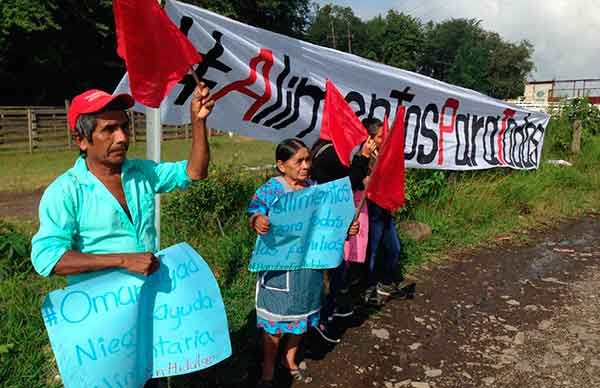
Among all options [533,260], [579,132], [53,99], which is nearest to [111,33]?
[53,99]

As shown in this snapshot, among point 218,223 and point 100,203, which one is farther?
point 218,223

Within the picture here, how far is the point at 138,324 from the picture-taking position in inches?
70.1

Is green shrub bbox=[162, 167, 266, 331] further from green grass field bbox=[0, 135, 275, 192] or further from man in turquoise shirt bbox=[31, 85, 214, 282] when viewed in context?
green grass field bbox=[0, 135, 275, 192]

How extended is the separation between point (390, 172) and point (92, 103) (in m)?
1.93

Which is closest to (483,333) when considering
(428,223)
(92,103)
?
(428,223)

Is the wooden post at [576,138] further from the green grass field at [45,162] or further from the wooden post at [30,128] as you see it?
the wooden post at [30,128]

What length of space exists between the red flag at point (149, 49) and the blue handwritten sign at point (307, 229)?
89 cm

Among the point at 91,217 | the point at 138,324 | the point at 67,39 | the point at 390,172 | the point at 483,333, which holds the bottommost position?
the point at 483,333

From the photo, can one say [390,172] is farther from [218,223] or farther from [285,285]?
[218,223]

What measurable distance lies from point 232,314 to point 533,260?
3485 mm

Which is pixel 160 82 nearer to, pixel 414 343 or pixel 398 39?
pixel 414 343

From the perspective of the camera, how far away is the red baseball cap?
5.49 feet

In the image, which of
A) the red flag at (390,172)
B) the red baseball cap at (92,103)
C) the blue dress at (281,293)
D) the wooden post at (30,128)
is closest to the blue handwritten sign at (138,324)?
the red baseball cap at (92,103)

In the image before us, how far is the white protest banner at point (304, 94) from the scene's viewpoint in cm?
355
